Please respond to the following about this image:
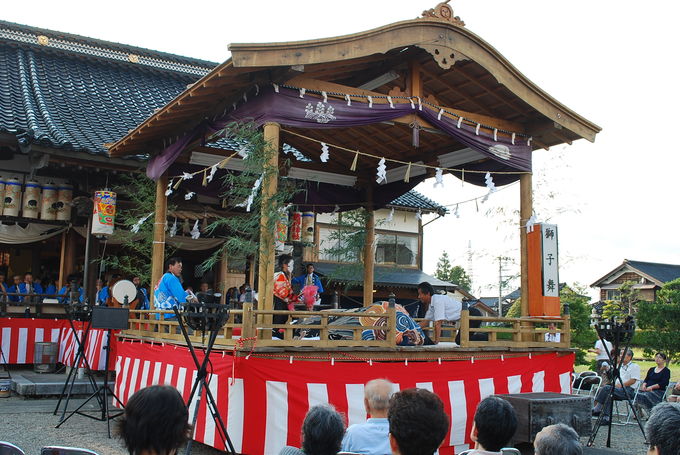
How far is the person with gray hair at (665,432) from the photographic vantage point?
2.60m

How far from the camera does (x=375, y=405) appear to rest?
13.5ft

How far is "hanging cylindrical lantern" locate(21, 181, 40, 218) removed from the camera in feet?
35.9

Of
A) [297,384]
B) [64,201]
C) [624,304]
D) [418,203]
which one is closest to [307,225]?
[64,201]

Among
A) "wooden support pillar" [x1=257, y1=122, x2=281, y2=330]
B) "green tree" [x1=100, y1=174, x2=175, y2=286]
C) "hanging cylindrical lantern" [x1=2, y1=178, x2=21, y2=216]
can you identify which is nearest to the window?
"green tree" [x1=100, y1=174, x2=175, y2=286]

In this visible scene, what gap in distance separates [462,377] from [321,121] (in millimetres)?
3313

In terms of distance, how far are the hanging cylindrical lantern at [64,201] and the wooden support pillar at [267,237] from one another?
5.95 m

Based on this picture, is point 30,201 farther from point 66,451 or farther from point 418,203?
point 418,203

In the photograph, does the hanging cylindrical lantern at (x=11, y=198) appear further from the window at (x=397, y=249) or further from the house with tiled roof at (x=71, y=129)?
the window at (x=397, y=249)

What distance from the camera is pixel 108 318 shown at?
24.6 ft

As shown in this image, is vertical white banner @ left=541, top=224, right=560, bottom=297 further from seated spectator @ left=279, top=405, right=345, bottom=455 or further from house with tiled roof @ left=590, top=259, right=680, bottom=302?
house with tiled roof @ left=590, top=259, right=680, bottom=302

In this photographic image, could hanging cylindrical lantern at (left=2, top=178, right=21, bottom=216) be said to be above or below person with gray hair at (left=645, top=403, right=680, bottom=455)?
above

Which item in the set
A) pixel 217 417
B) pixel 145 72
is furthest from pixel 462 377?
pixel 145 72

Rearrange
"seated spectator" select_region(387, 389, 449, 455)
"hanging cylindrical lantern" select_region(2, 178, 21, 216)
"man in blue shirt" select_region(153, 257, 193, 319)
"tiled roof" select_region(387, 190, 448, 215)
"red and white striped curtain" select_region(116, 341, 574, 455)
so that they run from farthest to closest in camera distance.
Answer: "tiled roof" select_region(387, 190, 448, 215) → "hanging cylindrical lantern" select_region(2, 178, 21, 216) → "man in blue shirt" select_region(153, 257, 193, 319) → "red and white striped curtain" select_region(116, 341, 574, 455) → "seated spectator" select_region(387, 389, 449, 455)

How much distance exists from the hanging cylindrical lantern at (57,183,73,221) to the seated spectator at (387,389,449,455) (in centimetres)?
981
